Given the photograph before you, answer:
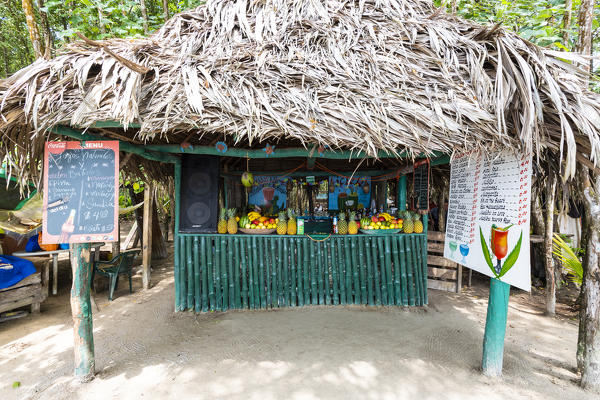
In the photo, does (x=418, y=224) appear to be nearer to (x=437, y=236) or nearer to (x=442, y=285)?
(x=437, y=236)

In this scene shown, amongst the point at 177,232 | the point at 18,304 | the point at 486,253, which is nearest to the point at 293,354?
the point at 486,253

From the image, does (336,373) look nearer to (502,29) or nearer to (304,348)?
(304,348)

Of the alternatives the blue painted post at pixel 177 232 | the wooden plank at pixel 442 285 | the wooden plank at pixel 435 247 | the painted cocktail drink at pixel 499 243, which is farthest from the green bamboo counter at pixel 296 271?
the painted cocktail drink at pixel 499 243

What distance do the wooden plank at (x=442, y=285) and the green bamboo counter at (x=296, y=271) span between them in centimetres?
104

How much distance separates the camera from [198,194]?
4.11 m

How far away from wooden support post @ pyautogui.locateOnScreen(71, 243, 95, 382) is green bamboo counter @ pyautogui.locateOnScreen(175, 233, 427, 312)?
150 cm

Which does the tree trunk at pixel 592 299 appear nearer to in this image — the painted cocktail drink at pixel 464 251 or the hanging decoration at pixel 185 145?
the painted cocktail drink at pixel 464 251

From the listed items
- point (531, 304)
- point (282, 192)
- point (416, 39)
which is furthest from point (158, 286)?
point (531, 304)

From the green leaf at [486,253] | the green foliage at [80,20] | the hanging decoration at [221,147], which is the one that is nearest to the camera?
the green leaf at [486,253]

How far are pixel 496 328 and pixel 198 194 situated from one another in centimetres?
394

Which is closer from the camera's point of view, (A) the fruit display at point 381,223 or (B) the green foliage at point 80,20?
(A) the fruit display at point 381,223

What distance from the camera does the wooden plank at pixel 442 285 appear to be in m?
5.28

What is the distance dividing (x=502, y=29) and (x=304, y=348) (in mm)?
3903

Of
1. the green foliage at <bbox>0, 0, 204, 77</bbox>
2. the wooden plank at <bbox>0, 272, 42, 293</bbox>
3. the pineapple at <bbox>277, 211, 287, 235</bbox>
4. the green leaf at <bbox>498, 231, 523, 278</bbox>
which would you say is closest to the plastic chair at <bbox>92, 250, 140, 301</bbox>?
the wooden plank at <bbox>0, 272, 42, 293</bbox>
